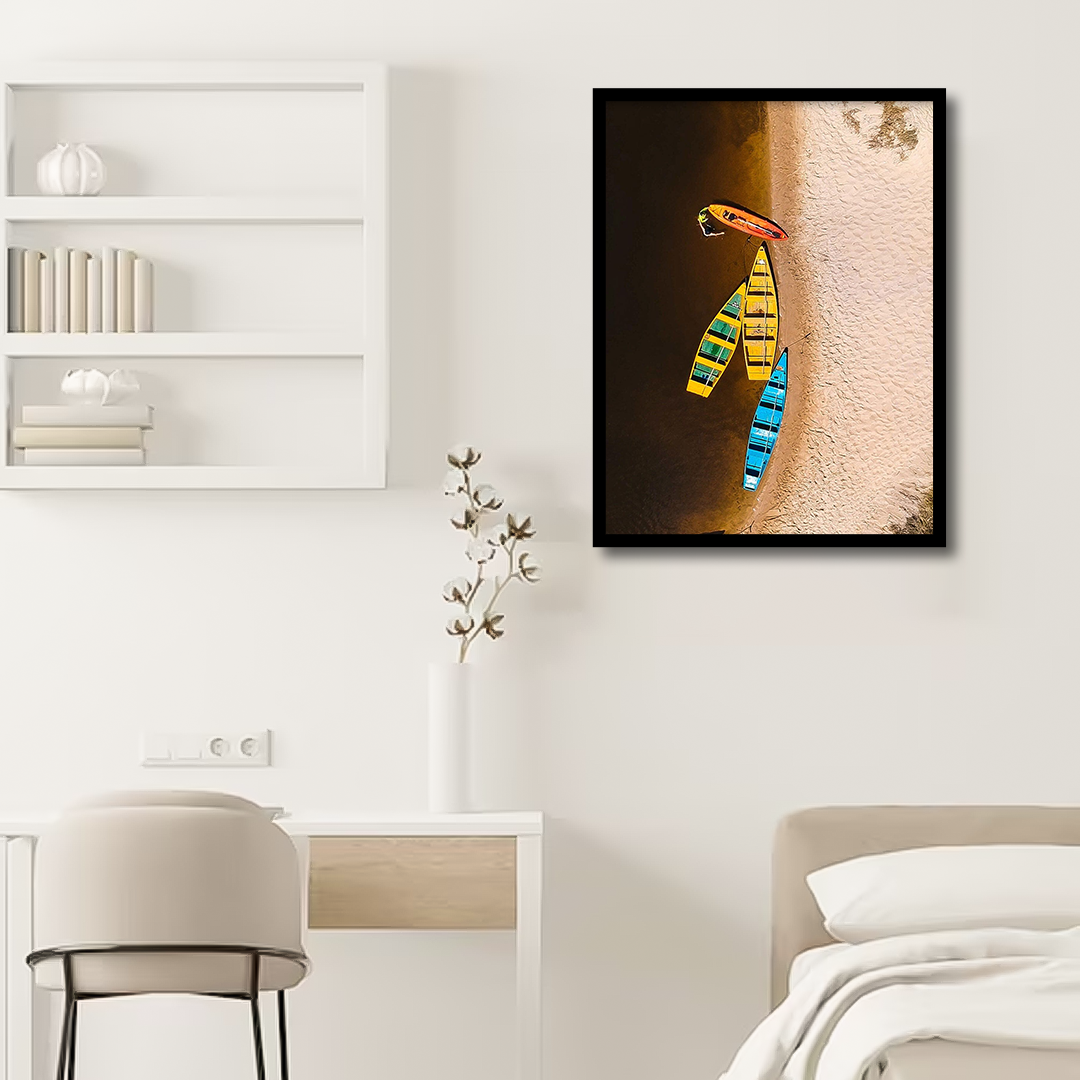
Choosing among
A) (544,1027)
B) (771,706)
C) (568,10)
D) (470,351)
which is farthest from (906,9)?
(544,1027)

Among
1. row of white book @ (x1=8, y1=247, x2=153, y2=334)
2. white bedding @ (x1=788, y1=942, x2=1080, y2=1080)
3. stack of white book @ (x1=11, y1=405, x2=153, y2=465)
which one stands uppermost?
row of white book @ (x1=8, y1=247, x2=153, y2=334)

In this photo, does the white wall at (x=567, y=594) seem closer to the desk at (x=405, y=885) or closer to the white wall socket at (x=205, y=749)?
the white wall socket at (x=205, y=749)

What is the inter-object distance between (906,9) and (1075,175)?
498 mm

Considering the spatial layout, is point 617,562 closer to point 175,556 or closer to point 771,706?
point 771,706

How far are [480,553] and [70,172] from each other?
114 cm

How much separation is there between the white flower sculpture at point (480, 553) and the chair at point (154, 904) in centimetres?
89

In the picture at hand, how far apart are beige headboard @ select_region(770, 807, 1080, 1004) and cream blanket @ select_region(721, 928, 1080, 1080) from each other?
0.55 meters

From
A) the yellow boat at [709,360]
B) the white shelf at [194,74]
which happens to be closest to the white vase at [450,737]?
the yellow boat at [709,360]

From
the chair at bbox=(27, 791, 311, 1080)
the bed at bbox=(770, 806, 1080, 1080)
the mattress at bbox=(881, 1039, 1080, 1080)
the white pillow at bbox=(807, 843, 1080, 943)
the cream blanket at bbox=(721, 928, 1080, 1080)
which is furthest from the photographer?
the bed at bbox=(770, 806, 1080, 1080)

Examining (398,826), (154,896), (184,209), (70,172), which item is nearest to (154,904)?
(154,896)

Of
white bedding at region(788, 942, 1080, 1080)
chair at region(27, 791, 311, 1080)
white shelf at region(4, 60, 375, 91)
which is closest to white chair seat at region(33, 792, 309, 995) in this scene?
chair at region(27, 791, 311, 1080)

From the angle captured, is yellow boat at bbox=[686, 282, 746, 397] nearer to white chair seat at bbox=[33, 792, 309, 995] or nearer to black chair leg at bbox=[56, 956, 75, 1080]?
white chair seat at bbox=[33, 792, 309, 995]

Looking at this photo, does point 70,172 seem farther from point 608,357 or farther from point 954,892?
point 954,892

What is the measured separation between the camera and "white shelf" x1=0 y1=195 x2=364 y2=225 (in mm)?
3143
